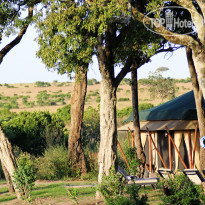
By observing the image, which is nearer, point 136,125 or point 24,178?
point 24,178

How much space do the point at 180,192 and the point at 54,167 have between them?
34.1 ft

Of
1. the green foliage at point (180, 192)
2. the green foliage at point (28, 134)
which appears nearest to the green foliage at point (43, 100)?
the green foliage at point (28, 134)

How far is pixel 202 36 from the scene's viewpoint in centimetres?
941

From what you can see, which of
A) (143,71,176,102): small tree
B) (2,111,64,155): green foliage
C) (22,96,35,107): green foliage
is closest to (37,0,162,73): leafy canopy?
(2,111,64,155): green foliage

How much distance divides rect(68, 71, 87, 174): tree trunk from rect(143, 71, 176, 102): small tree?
30346mm

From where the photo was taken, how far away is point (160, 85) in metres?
48.5

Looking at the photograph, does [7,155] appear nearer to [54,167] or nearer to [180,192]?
[54,167]

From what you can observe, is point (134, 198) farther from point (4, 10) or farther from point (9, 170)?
point (4, 10)

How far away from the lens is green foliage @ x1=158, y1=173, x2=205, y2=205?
7.53 metres

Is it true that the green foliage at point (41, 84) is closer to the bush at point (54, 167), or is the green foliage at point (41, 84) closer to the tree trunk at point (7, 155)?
the bush at point (54, 167)

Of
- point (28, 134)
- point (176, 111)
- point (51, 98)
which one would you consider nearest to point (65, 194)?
point (176, 111)

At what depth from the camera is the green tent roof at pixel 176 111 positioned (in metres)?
15.0

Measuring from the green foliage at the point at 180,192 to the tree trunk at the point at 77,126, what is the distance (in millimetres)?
9872

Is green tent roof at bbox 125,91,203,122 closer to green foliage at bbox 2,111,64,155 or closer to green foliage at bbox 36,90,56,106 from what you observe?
green foliage at bbox 2,111,64,155
